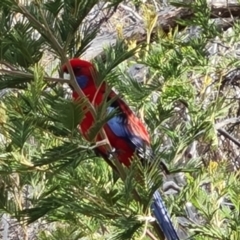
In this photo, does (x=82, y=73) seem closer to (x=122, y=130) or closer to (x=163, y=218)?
(x=122, y=130)

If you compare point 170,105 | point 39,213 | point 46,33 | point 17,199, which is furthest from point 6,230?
point 46,33

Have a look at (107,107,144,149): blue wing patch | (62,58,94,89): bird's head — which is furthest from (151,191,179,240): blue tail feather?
(62,58,94,89): bird's head

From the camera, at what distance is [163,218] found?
60.0 inches

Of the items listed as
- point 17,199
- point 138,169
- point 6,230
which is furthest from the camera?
point 6,230

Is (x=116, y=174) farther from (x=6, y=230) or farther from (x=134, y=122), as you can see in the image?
(x=6, y=230)

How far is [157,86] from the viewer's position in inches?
61.5

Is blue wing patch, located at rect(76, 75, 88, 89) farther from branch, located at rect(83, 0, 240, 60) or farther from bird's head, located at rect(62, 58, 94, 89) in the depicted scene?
branch, located at rect(83, 0, 240, 60)

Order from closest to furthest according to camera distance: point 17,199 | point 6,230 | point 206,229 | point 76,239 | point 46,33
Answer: point 46,33, point 206,229, point 76,239, point 17,199, point 6,230

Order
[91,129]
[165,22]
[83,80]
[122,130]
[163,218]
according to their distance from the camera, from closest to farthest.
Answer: [91,129] < [163,218] < [83,80] < [122,130] < [165,22]

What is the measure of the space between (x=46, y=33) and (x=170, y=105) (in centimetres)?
63

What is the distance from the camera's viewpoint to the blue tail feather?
4.90ft

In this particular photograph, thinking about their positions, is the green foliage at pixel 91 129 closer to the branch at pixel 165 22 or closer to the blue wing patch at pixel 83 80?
the blue wing patch at pixel 83 80

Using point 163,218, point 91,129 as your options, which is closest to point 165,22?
point 163,218

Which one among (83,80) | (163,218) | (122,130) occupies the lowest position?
(163,218)
